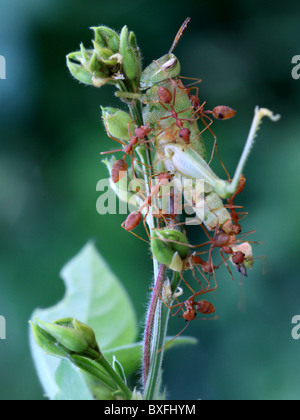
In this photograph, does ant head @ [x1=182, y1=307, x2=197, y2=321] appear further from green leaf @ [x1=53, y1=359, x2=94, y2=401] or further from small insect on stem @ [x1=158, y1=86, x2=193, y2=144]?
small insect on stem @ [x1=158, y1=86, x2=193, y2=144]

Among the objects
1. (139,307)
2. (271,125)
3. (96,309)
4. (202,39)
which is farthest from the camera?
(202,39)

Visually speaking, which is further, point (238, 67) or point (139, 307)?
point (238, 67)

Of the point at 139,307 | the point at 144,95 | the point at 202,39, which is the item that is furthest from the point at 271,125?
the point at 144,95

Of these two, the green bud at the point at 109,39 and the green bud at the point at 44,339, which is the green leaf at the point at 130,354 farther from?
the green bud at the point at 109,39

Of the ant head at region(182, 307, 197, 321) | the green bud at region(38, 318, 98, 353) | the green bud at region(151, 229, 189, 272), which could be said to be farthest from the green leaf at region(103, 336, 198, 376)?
the green bud at region(151, 229, 189, 272)
